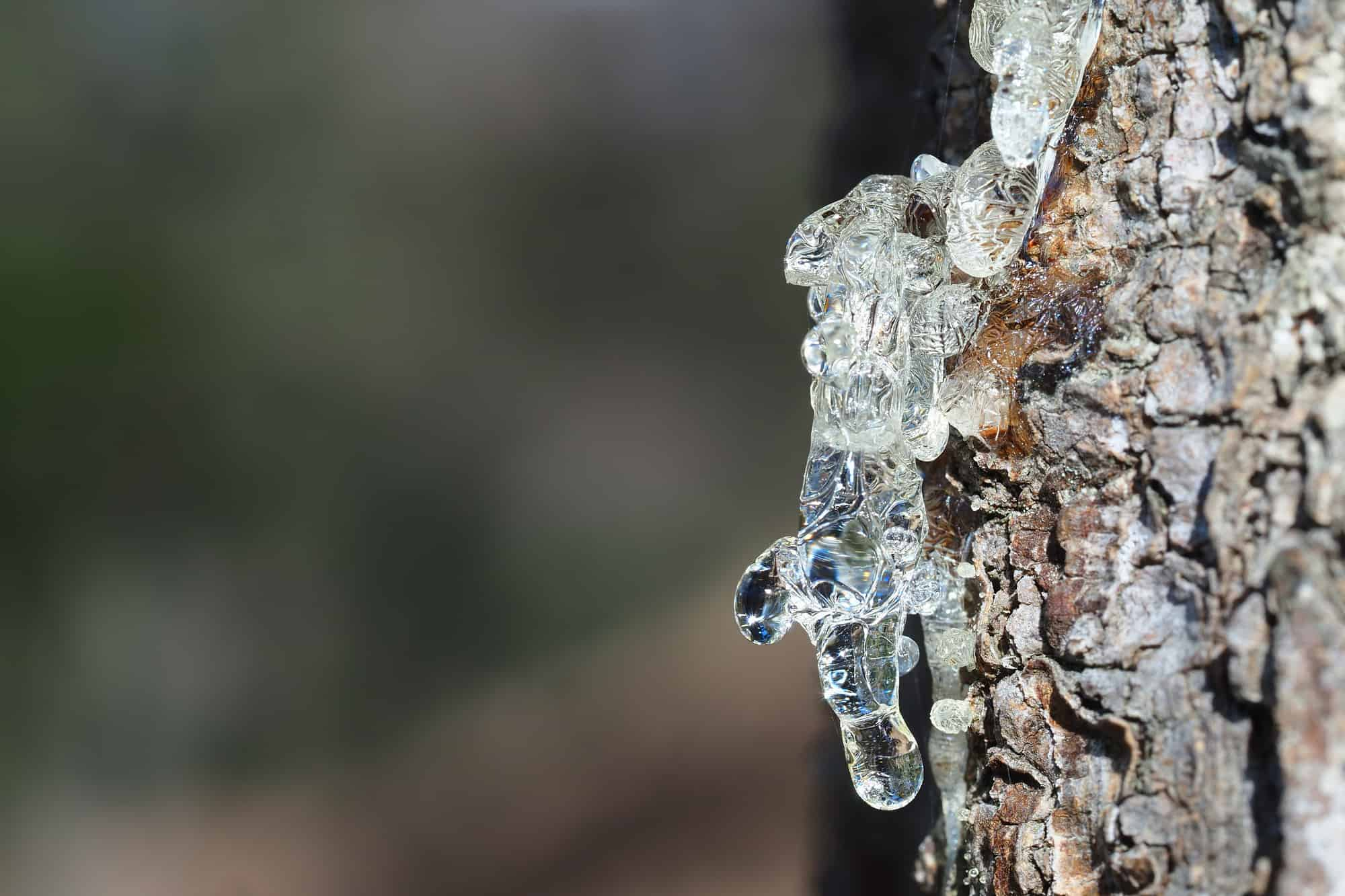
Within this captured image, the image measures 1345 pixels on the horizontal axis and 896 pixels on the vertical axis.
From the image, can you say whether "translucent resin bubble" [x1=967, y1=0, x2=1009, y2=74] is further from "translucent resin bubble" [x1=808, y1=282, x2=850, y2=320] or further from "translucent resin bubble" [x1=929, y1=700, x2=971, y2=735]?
"translucent resin bubble" [x1=929, y1=700, x2=971, y2=735]

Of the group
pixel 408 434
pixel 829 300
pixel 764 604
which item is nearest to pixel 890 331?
pixel 829 300

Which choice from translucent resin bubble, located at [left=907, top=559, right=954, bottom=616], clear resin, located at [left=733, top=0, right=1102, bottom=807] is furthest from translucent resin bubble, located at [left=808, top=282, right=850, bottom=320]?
translucent resin bubble, located at [left=907, top=559, right=954, bottom=616]

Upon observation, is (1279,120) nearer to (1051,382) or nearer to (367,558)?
(1051,382)

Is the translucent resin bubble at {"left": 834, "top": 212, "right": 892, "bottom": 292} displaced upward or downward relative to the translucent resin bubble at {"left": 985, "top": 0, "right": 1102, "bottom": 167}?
downward

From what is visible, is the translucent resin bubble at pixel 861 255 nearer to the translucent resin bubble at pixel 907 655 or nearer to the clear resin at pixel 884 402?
the clear resin at pixel 884 402

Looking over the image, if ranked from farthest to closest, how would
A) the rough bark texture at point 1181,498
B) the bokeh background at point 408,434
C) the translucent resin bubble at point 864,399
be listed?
the bokeh background at point 408,434 < the translucent resin bubble at point 864,399 < the rough bark texture at point 1181,498

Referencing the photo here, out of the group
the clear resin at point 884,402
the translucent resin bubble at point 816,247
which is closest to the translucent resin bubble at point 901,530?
the clear resin at point 884,402

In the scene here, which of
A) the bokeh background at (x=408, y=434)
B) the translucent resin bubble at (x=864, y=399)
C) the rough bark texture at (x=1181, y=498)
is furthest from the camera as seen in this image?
the bokeh background at (x=408, y=434)
